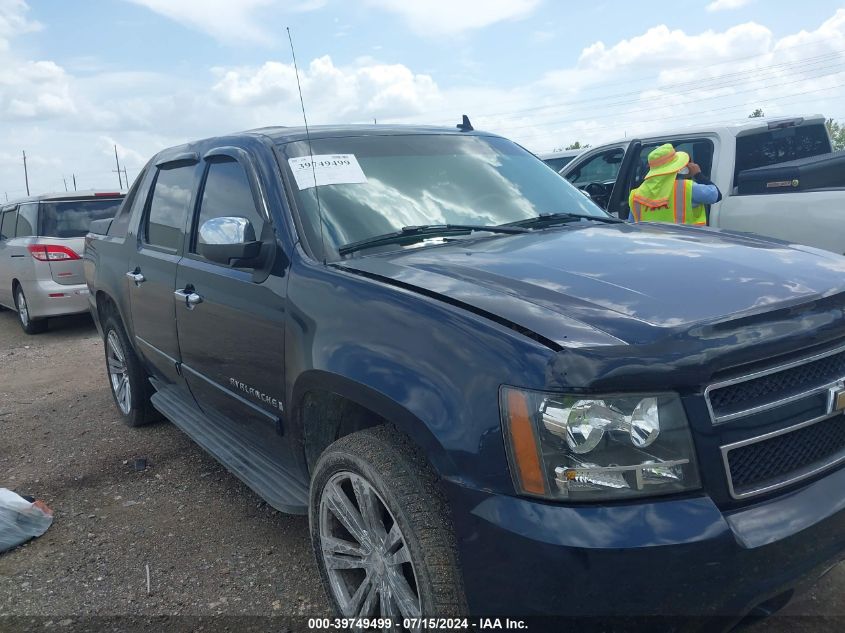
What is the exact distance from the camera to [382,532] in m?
2.26

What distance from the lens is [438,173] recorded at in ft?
11.0

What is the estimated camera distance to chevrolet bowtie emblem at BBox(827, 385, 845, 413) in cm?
201

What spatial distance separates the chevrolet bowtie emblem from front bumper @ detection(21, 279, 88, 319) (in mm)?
8498

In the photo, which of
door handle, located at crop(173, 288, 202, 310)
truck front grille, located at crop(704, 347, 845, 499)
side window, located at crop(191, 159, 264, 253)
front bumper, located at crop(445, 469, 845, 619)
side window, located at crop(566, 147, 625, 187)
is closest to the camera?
front bumper, located at crop(445, 469, 845, 619)

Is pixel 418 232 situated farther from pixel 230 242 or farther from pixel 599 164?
pixel 599 164

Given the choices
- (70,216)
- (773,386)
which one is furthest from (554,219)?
(70,216)

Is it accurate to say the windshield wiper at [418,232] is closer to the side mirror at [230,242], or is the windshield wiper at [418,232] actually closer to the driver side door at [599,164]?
the side mirror at [230,242]

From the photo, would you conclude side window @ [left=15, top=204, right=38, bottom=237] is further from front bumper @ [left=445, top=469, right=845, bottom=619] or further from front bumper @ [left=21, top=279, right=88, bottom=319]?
front bumper @ [left=445, top=469, right=845, bottom=619]

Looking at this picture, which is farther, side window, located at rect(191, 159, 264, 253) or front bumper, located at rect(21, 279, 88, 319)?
front bumper, located at rect(21, 279, 88, 319)

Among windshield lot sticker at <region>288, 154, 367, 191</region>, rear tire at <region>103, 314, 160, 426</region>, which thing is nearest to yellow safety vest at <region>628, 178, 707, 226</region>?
windshield lot sticker at <region>288, 154, 367, 191</region>

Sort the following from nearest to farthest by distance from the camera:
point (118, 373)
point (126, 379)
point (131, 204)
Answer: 1. point (131, 204)
2. point (126, 379)
3. point (118, 373)

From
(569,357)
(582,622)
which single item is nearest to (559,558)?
(582,622)

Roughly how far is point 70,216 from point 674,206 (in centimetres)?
Answer: 725

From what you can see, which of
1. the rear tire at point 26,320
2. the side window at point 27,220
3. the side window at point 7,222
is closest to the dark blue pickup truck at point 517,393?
the side window at point 27,220
